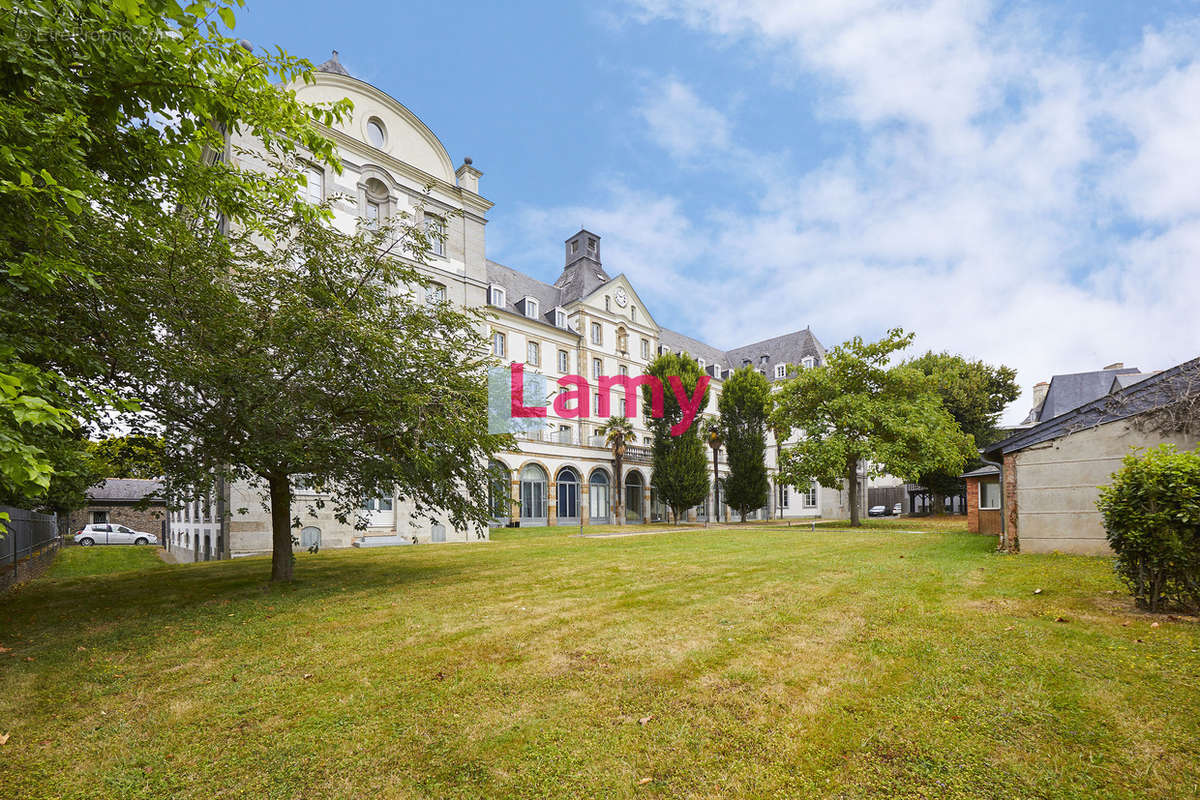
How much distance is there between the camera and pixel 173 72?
5.23m

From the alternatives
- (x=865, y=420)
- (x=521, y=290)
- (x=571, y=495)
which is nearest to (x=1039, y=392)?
(x=865, y=420)

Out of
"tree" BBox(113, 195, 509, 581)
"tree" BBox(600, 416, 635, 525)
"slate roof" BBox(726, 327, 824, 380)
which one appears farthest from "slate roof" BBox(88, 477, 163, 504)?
"slate roof" BBox(726, 327, 824, 380)

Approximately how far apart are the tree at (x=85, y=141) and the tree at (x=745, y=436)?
116 feet

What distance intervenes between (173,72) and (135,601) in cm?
827

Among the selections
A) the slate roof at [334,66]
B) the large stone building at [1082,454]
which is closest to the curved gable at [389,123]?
the slate roof at [334,66]

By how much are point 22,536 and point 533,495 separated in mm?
22556

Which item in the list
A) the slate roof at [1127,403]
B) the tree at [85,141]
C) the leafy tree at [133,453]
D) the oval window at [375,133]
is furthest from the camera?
the oval window at [375,133]

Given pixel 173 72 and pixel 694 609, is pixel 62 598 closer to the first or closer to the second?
pixel 173 72

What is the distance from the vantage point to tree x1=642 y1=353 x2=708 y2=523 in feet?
124

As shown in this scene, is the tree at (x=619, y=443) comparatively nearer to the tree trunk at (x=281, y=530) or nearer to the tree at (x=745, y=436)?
the tree at (x=745, y=436)

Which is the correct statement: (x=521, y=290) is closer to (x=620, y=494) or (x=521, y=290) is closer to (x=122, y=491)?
(x=620, y=494)

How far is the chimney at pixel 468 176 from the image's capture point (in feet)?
77.5

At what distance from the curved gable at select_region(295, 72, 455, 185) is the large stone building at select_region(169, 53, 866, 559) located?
0.04 m

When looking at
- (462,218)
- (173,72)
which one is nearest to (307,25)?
(173,72)
